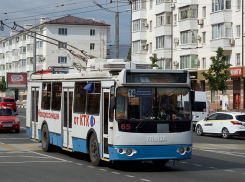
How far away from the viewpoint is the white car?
94.0ft

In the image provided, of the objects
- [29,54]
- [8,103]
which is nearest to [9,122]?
[8,103]

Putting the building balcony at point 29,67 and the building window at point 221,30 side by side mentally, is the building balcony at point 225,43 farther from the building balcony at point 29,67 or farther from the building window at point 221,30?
the building balcony at point 29,67

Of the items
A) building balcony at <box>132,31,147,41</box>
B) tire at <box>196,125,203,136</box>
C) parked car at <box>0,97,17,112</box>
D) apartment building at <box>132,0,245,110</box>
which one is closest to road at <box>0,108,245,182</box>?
tire at <box>196,125,203,136</box>

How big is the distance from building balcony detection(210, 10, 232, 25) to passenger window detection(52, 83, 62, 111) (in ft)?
113

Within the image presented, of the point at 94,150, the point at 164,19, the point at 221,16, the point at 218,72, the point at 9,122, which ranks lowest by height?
the point at 94,150

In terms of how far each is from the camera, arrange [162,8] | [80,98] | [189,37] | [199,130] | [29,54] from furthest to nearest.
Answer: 1. [29,54]
2. [162,8]
3. [189,37]
4. [199,130]
5. [80,98]

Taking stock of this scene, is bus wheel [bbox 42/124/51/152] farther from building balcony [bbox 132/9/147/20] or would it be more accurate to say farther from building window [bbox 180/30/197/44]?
building balcony [bbox 132/9/147/20]

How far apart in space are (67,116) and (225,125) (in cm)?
1451

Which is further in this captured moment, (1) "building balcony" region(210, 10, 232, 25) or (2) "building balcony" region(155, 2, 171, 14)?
(2) "building balcony" region(155, 2, 171, 14)

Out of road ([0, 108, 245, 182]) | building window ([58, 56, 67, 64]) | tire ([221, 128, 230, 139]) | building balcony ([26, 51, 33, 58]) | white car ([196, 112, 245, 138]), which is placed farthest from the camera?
building balcony ([26, 51, 33, 58])

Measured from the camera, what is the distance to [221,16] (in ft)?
166

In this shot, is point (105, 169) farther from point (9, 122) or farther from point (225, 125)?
point (9, 122)

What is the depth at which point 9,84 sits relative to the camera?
7531 centimetres

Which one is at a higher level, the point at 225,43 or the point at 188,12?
the point at 188,12
